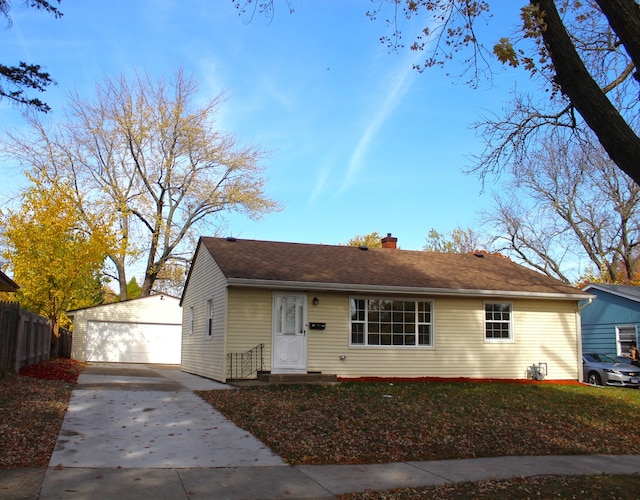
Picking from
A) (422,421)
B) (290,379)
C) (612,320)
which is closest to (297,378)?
(290,379)

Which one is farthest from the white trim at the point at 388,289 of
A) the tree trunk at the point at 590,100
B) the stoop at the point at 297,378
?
the tree trunk at the point at 590,100

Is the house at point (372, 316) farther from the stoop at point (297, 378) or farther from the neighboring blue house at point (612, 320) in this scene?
the neighboring blue house at point (612, 320)

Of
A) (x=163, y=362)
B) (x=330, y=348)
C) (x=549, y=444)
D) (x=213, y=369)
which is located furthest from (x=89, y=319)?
(x=549, y=444)

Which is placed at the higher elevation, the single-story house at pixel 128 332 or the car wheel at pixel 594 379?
the single-story house at pixel 128 332

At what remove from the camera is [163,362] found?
28.3 meters

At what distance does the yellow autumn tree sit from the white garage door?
3.54 meters

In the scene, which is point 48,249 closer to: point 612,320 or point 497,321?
point 497,321

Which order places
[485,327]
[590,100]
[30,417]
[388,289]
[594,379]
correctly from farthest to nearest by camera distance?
[594,379]
[485,327]
[388,289]
[30,417]
[590,100]

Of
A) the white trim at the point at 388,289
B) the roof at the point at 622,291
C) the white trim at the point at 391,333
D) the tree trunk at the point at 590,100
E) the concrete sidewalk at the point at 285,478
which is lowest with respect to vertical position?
the concrete sidewalk at the point at 285,478

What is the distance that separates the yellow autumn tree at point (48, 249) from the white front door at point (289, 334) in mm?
11288

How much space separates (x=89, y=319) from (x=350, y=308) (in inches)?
656

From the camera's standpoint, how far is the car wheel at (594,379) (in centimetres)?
2056

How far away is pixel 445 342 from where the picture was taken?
17.4 meters

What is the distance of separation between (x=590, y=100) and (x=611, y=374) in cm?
1742
